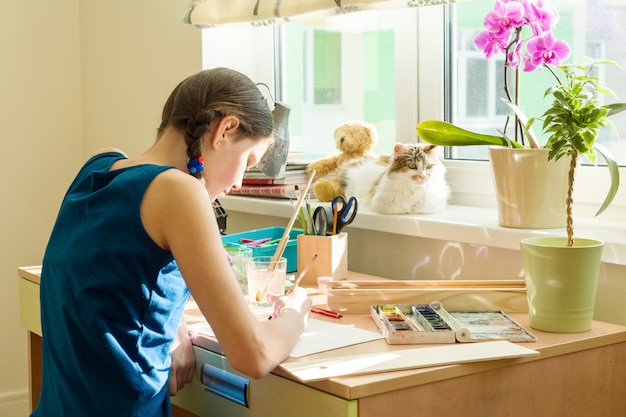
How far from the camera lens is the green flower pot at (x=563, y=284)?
1.24m

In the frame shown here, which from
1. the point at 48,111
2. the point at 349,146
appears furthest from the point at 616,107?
the point at 48,111

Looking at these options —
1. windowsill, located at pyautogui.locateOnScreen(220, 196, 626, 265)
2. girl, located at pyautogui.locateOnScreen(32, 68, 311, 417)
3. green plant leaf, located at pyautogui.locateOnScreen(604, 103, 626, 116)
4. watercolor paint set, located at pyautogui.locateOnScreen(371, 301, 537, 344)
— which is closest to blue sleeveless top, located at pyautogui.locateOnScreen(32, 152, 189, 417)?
girl, located at pyautogui.locateOnScreen(32, 68, 311, 417)

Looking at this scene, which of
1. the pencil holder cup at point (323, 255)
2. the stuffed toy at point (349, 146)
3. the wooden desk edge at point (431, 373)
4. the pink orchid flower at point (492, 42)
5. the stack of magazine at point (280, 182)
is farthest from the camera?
the stack of magazine at point (280, 182)

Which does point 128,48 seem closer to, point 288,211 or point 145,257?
point 288,211

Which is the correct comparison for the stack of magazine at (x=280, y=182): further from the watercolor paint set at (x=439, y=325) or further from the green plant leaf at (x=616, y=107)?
the green plant leaf at (x=616, y=107)

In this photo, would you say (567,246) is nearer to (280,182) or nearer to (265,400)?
(265,400)

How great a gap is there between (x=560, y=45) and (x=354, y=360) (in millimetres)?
725

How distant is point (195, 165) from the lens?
1.21m

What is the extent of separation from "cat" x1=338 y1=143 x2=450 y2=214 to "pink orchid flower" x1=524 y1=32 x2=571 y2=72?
0.35 meters

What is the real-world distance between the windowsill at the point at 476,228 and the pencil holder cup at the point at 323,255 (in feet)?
0.44

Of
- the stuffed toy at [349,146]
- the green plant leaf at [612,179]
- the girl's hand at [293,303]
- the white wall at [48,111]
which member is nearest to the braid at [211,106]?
the girl's hand at [293,303]

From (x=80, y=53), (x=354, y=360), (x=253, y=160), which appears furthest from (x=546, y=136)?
(x=80, y=53)

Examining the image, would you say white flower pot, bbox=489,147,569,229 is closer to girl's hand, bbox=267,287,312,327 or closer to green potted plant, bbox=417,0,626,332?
green potted plant, bbox=417,0,626,332

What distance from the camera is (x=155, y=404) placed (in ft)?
3.97
